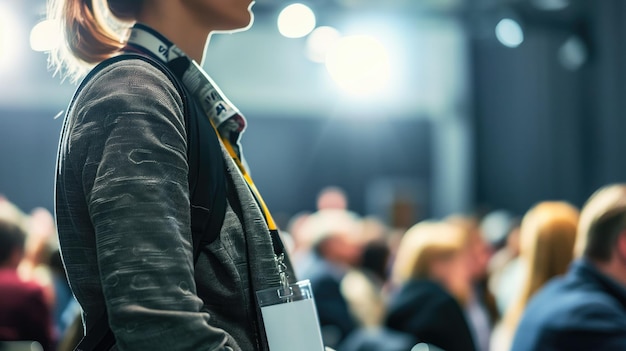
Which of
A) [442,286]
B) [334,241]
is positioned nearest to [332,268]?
[334,241]

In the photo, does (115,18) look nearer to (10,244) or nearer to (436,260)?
(10,244)

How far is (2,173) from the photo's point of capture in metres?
13.1

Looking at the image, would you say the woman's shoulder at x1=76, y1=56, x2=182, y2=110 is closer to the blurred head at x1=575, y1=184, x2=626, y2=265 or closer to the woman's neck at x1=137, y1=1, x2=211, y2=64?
the woman's neck at x1=137, y1=1, x2=211, y2=64

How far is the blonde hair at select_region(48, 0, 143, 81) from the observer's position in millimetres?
1197

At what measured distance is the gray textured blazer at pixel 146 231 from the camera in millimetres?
897

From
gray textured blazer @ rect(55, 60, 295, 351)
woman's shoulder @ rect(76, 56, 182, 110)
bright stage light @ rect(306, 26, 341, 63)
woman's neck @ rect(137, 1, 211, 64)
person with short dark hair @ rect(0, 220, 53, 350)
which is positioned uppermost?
bright stage light @ rect(306, 26, 341, 63)

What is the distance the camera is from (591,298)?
2.35m

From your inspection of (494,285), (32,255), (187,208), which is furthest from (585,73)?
(187,208)

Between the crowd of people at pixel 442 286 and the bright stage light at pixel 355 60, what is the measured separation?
378 cm

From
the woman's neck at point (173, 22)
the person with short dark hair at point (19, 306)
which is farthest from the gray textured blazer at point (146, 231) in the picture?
the person with short dark hair at point (19, 306)

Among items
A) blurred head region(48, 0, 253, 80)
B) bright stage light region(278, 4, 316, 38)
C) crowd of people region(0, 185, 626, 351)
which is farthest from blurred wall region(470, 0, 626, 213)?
blurred head region(48, 0, 253, 80)

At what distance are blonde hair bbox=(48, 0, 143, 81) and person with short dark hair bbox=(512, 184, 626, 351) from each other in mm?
1604

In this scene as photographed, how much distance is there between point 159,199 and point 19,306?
2920 millimetres

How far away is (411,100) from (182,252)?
46.1 feet
